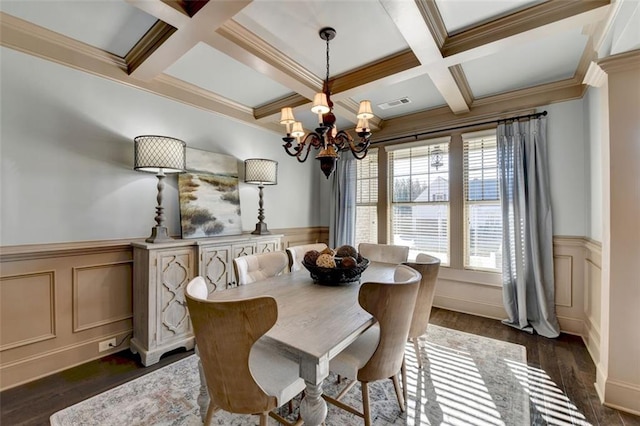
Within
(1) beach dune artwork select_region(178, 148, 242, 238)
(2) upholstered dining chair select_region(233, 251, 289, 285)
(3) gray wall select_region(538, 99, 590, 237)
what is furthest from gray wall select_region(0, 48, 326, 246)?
(3) gray wall select_region(538, 99, 590, 237)

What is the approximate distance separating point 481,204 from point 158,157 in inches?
151

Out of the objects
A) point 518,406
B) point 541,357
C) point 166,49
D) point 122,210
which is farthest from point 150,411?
point 541,357

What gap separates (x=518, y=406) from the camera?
191 cm

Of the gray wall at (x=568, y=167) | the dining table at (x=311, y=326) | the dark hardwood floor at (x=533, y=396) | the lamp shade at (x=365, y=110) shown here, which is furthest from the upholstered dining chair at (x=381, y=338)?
the gray wall at (x=568, y=167)

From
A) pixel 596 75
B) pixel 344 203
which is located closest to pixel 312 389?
pixel 596 75

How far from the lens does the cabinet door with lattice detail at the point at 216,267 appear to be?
112 inches

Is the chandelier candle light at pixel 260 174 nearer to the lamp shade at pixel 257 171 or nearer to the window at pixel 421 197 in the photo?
the lamp shade at pixel 257 171

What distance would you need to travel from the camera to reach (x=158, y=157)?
2523 mm

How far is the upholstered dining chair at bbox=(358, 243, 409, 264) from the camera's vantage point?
294cm

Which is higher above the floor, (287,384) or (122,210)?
(122,210)

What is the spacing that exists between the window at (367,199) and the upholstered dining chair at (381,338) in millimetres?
2900

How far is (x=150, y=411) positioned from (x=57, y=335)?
121cm

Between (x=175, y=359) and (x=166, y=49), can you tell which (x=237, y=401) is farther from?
(x=166, y=49)

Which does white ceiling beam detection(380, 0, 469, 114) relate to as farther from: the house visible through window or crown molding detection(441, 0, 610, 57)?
the house visible through window
